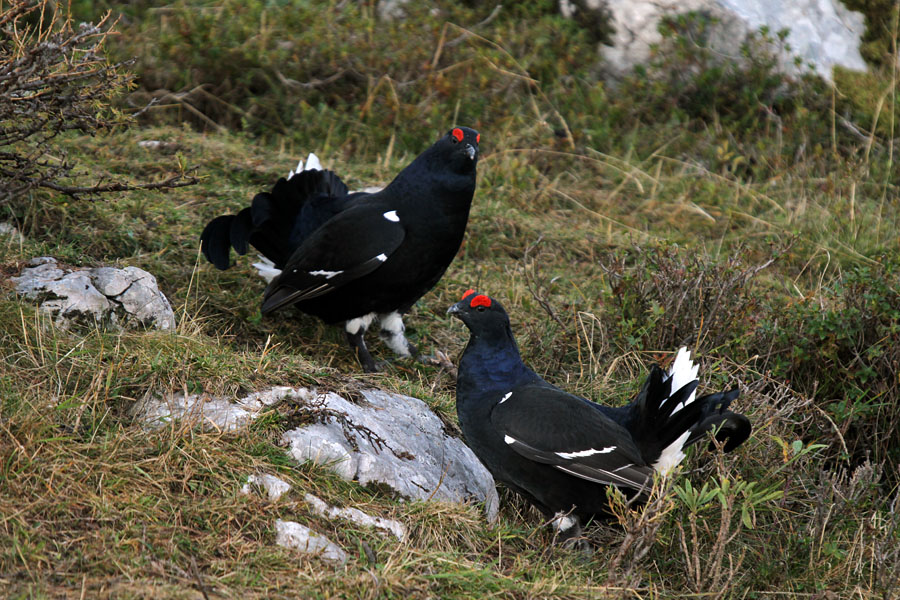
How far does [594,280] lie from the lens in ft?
19.2

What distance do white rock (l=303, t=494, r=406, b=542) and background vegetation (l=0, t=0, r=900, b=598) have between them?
0.05m

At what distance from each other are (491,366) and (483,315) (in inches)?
9.0

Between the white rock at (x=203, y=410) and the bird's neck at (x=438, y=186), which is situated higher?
the bird's neck at (x=438, y=186)

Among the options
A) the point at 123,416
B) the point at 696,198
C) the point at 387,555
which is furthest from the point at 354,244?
the point at 696,198

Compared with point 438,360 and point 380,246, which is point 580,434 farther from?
point 380,246

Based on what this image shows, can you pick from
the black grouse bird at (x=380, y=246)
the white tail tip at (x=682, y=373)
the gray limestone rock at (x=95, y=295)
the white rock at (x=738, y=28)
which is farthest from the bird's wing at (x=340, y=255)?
the white rock at (x=738, y=28)

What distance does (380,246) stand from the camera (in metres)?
4.68

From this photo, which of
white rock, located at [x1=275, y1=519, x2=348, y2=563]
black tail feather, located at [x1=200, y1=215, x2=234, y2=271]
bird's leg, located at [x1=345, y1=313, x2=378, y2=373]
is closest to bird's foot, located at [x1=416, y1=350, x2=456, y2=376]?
bird's leg, located at [x1=345, y1=313, x2=378, y2=373]

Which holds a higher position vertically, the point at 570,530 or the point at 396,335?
the point at 570,530

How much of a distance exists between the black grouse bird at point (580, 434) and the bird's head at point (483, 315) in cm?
21

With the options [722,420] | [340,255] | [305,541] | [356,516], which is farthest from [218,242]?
[722,420]

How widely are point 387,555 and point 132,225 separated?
2.96m

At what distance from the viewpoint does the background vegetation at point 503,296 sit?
293 centimetres

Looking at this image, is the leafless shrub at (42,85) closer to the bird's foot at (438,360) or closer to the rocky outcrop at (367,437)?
the rocky outcrop at (367,437)
